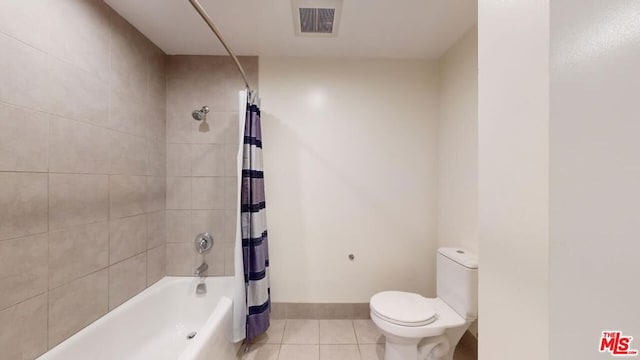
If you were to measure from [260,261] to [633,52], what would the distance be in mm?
1744

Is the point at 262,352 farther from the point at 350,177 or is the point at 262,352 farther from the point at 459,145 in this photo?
the point at 459,145

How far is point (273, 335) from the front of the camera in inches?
68.4

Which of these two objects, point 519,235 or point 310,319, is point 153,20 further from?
point 310,319

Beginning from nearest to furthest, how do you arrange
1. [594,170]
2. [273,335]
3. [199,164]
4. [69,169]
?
[594,170] < [69,169] < [273,335] < [199,164]

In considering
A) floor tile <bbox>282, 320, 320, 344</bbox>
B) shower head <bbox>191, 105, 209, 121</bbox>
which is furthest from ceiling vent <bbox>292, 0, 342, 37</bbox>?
floor tile <bbox>282, 320, 320, 344</bbox>

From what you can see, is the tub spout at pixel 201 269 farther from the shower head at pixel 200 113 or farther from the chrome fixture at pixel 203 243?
the shower head at pixel 200 113

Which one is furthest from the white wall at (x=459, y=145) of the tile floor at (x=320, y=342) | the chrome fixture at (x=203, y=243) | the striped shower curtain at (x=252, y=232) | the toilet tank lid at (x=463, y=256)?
the chrome fixture at (x=203, y=243)

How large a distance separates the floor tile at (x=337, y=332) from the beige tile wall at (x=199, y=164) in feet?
2.98

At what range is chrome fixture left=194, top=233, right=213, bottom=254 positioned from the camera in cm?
181

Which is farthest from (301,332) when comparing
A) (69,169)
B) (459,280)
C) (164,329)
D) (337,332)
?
(69,169)

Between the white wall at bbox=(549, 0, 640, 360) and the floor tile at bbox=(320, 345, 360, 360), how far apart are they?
1.44 metres

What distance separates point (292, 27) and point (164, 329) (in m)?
2.36

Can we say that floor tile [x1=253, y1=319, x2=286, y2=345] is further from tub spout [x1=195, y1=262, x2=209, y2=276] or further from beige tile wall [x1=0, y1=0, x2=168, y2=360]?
beige tile wall [x1=0, y1=0, x2=168, y2=360]

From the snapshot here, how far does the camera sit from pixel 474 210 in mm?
1513
